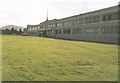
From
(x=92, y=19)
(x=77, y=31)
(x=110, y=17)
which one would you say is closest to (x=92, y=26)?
(x=92, y=19)

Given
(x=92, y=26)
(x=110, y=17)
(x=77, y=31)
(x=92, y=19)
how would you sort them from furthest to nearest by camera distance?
(x=77, y=31) → (x=92, y=19) → (x=92, y=26) → (x=110, y=17)

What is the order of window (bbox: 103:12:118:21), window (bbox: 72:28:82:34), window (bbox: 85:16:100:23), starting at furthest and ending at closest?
1. window (bbox: 72:28:82:34)
2. window (bbox: 85:16:100:23)
3. window (bbox: 103:12:118:21)

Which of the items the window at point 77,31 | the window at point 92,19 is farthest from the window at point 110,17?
the window at point 77,31

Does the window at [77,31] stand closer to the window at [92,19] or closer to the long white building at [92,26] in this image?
the long white building at [92,26]

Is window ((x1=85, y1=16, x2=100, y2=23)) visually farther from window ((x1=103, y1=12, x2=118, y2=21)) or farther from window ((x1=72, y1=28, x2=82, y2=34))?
window ((x1=72, y1=28, x2=82, y2=34))

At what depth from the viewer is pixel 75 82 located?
7898 millimetres

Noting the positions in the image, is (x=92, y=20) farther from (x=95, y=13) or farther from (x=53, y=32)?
(x=53, y=32)

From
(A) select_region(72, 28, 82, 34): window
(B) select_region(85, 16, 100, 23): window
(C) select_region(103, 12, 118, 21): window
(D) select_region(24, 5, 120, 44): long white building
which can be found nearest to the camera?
(C) select_region(103, 12, 118, 21): window

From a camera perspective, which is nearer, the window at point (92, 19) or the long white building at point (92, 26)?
the long white building at point (92, 26)

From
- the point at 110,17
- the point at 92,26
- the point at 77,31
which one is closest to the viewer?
the point at 110,17

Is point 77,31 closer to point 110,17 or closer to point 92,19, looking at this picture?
point 92,19

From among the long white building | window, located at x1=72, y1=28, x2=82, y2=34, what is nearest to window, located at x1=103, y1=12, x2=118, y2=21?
the long white building

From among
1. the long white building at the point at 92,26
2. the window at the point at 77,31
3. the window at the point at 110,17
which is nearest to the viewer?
the window at the point at 110,17

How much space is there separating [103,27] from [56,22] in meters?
39.2
